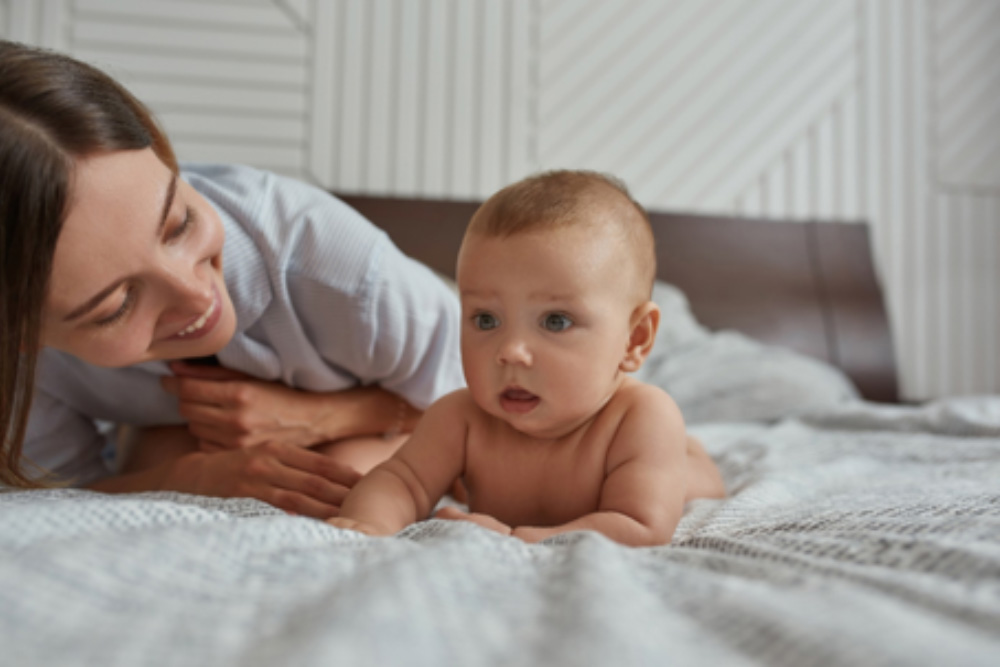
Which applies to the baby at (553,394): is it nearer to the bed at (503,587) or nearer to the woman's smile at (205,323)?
the bed at (503,587)

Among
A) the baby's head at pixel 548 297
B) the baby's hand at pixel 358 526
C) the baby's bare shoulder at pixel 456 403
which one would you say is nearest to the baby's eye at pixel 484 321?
the baby's head at pixel 548 297

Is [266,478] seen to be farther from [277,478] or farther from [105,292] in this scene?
[105,292]

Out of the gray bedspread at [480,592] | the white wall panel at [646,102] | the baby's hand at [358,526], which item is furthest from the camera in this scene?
the white wall panel at [646,102]

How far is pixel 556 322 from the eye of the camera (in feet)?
2.70

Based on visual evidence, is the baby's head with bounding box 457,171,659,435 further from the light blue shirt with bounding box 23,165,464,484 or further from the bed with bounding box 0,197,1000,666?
the light blue shirt with bounding box 23,165,464,484

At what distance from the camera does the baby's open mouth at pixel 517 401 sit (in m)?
0.84

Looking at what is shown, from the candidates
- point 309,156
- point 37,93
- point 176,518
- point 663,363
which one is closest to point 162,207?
point 37,93

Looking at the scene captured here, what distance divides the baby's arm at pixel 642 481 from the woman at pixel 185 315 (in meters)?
0.29

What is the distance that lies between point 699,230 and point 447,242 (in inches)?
28.6

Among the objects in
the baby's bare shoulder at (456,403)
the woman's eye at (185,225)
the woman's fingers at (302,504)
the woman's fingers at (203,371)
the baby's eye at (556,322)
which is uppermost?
the woman's eye at (185,225)

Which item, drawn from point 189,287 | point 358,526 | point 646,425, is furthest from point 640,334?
point 189,287

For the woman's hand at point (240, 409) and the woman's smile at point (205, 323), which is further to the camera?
the woman's hand at point (240, 409)

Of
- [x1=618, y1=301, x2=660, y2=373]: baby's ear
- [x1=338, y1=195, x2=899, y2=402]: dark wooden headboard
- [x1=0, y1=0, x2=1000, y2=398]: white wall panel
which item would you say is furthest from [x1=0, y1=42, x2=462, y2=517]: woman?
[x1=0, y1=0, x2=1000, y2=398]: white wall panel

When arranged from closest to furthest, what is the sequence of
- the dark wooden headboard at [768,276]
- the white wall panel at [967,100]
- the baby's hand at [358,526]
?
1. the baby's hand at [358,526]
2. the dark wooden headboard at [768,276]
3. the white wall panel at [967,100]
